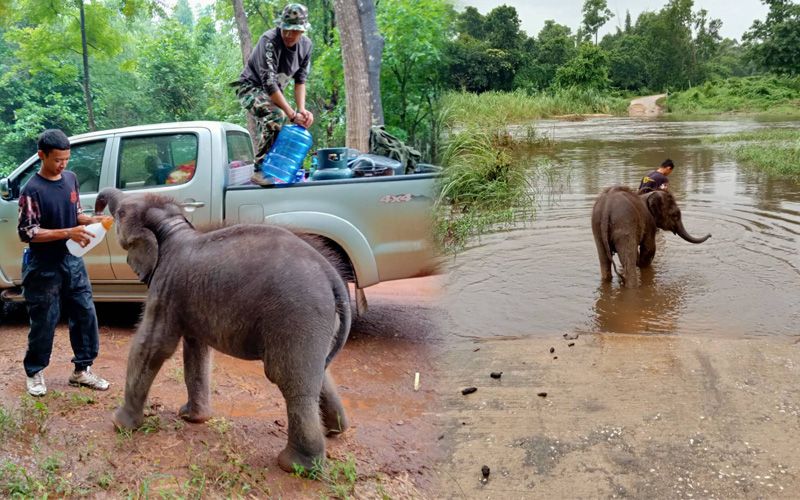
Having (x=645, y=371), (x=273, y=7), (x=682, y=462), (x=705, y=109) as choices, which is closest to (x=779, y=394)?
(x=645, y=371)

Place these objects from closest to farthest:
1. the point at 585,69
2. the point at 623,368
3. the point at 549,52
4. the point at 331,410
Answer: the point at 331,410 < the point at 623,368 < the point at 549,52 < the point at 585,69

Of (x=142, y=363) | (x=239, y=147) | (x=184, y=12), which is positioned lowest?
(x=142, y=363)

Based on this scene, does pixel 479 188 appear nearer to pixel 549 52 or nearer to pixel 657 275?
pixel 657 275

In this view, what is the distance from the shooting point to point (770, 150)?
53.2ft

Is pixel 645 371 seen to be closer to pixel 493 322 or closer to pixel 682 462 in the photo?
pixel 682 462

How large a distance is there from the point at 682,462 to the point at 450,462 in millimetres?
1240

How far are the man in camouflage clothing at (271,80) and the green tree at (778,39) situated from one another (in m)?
36.7

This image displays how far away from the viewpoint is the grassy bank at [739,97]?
3575cm

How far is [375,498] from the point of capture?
124 inches

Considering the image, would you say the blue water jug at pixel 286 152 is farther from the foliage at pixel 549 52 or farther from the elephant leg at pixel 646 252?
the foliage at pixel 549 52

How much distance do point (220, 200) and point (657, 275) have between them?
523cm

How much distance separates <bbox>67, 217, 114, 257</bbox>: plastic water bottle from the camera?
3.98 metres

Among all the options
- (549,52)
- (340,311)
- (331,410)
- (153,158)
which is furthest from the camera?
(549,52)

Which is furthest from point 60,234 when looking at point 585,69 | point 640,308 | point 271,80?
point 585,69
